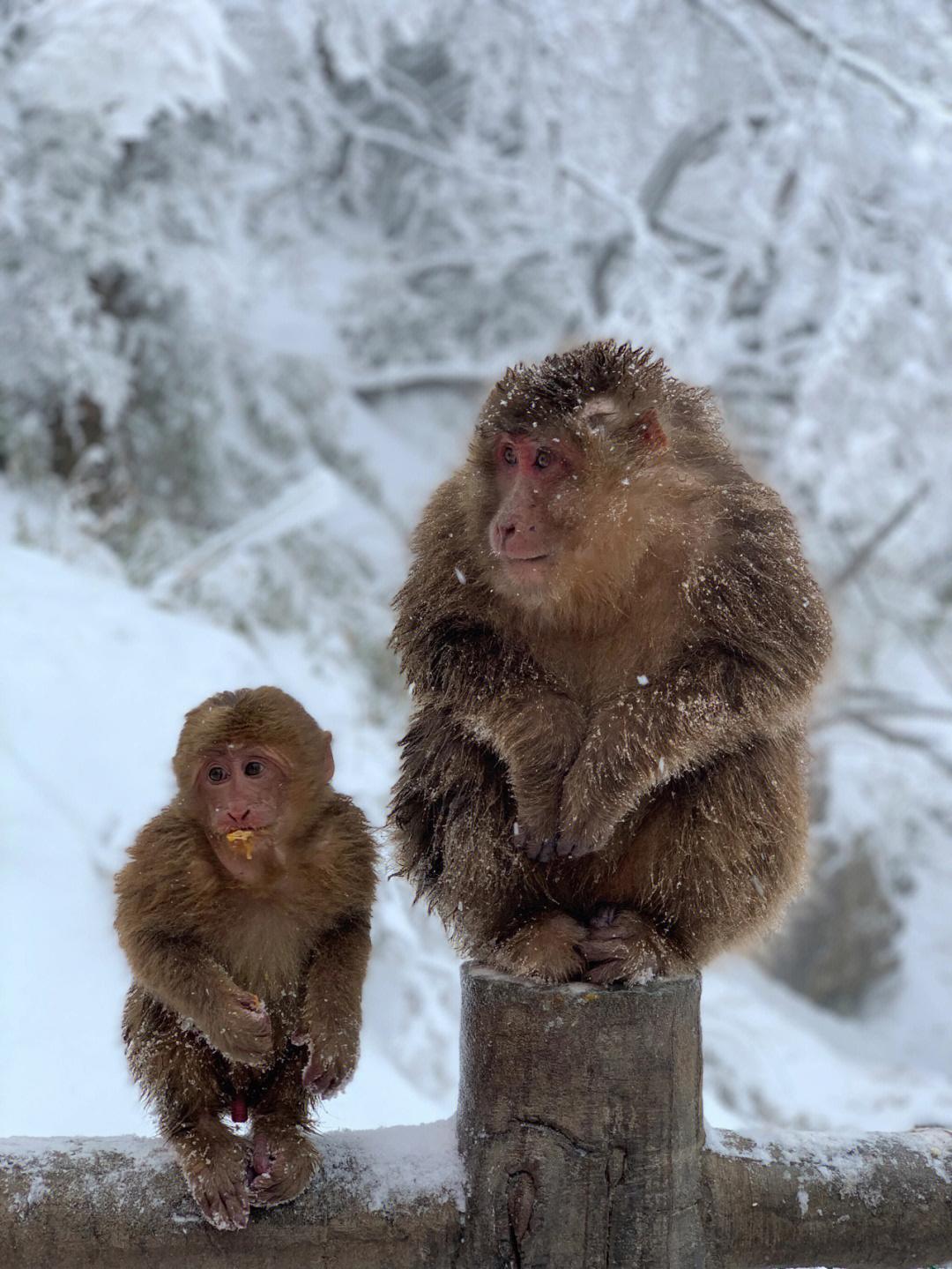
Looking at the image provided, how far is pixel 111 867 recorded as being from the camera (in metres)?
3.62

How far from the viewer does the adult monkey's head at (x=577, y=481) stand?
1751 mm

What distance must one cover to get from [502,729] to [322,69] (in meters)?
9.52

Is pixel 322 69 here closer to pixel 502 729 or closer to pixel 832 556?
pixel 832 556

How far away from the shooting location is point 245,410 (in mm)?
9055

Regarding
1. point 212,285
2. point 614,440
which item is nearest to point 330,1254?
point 614,440

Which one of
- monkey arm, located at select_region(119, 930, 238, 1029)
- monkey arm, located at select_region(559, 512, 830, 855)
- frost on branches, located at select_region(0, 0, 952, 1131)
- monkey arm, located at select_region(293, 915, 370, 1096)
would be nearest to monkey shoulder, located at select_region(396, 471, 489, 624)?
monkey arm, located at select_region(559, 512, 830, 855)

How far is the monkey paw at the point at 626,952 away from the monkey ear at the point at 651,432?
0.62 metres

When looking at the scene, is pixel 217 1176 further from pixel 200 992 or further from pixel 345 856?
pixel 345 856

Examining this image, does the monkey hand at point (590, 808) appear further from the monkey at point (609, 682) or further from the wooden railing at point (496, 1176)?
the wooden railing at point (496, 1176)

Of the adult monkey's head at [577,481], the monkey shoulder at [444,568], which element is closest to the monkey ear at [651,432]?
the adult monkey's head at [577,481]

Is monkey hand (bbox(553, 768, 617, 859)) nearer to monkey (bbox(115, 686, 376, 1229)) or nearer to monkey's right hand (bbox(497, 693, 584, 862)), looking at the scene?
monkey's right hand (bbox(497, 693, 584, 862))

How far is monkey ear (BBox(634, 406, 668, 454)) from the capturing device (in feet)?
5.89

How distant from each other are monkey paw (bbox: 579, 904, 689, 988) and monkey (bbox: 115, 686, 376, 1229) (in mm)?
296

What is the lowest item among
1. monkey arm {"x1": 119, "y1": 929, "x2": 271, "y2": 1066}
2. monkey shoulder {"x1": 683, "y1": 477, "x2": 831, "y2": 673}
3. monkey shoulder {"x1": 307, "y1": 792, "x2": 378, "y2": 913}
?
monkey arm {"x1": 119, "y1": 929, "x2": 271, "y2": 1066}
